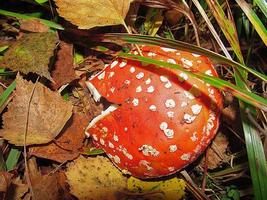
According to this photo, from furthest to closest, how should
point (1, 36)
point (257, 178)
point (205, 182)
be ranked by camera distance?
point (1, 36) → point (205, 182) → point (257, 178)

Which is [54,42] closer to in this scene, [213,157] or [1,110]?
[1,110]

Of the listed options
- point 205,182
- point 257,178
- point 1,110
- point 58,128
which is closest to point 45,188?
point 58,128

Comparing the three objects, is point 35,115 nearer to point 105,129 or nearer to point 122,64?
point 105,129

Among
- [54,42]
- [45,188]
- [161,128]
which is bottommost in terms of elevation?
[45,188]

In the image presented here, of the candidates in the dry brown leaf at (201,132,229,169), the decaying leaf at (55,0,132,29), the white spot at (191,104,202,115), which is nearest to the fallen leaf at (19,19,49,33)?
the decaying leaf at (55,0,132,29)

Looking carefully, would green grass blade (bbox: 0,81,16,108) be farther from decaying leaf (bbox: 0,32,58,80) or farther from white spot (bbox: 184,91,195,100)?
white spot (bbox: 184,91,195,100)

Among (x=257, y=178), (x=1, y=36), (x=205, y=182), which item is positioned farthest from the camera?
(x=1, y=36)
